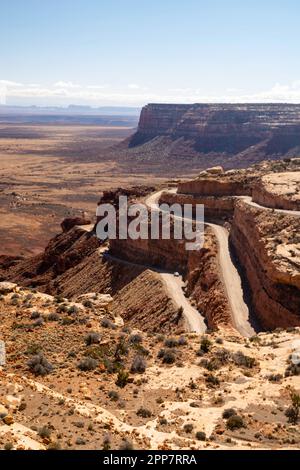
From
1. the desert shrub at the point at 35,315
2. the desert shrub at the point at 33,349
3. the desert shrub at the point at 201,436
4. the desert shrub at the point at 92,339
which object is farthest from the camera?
the desert shrub at the point at 35,315

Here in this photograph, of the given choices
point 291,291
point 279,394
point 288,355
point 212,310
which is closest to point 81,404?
point 279,394

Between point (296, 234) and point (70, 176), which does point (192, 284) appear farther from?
point (70, 176)

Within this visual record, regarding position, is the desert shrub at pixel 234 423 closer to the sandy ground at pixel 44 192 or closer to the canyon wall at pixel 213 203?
the canyon wall at pixel 213 203

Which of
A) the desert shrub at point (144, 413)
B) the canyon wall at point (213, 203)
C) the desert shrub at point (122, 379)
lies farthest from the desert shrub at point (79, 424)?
the canyon wall at point (213, 203)

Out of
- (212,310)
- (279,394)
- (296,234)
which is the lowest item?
(212,310)

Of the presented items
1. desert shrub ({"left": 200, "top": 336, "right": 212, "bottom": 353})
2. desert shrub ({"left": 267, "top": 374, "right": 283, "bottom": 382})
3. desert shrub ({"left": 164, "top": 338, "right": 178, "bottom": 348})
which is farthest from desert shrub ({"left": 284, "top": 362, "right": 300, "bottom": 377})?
desert shrub ({"left": 164, "top": 338, "right": 178, "bottom": 348})

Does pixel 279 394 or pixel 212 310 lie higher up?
pixel 279 394
